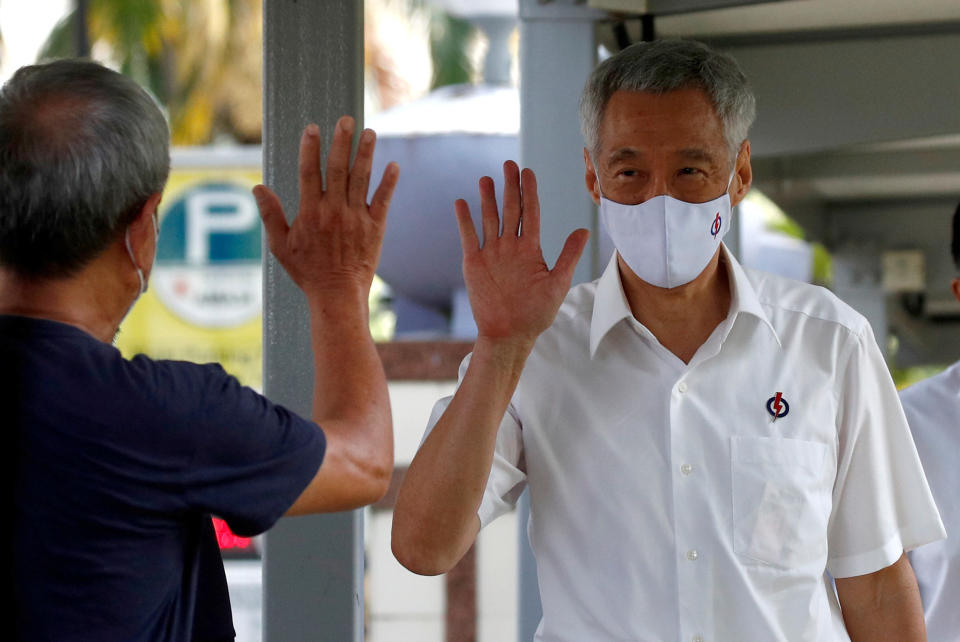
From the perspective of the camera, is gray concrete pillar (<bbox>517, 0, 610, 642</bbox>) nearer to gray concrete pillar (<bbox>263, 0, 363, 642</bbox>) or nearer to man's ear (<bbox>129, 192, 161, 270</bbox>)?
gray concrete pillar (<bbox>263, 0, 363, 642</bbox>)

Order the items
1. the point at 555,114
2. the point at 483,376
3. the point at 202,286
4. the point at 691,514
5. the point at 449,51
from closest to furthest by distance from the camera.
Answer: the point at 483,376
the point at 691,514
the point at 555,114
the point at 202,286
the point at 449,51

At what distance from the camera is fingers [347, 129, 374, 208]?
5.88ft

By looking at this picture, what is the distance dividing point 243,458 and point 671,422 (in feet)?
2.75

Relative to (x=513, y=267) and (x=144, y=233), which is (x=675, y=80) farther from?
(x=144, y=233)

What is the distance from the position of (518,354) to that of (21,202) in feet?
2.61

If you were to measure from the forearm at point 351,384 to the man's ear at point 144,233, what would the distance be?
0.86 ft

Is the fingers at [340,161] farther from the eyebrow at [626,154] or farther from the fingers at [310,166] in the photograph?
the eyebrow at [626,154]

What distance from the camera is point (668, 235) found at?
84.5 inches

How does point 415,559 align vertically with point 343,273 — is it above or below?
below

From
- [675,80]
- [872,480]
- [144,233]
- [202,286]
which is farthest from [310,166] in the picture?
[202,286]

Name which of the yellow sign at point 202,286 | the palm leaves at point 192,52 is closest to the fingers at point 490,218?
the yellow sign at point 202,286

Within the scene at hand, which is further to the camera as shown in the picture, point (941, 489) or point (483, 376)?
point (941, 489)

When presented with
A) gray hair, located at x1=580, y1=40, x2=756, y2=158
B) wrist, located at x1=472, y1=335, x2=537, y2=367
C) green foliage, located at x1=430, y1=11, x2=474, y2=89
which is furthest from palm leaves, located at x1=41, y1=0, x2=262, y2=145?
wrist, located at x1=472, y1=335, x2=537, y2=367

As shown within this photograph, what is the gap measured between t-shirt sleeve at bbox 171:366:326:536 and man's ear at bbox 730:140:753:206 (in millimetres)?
1042
